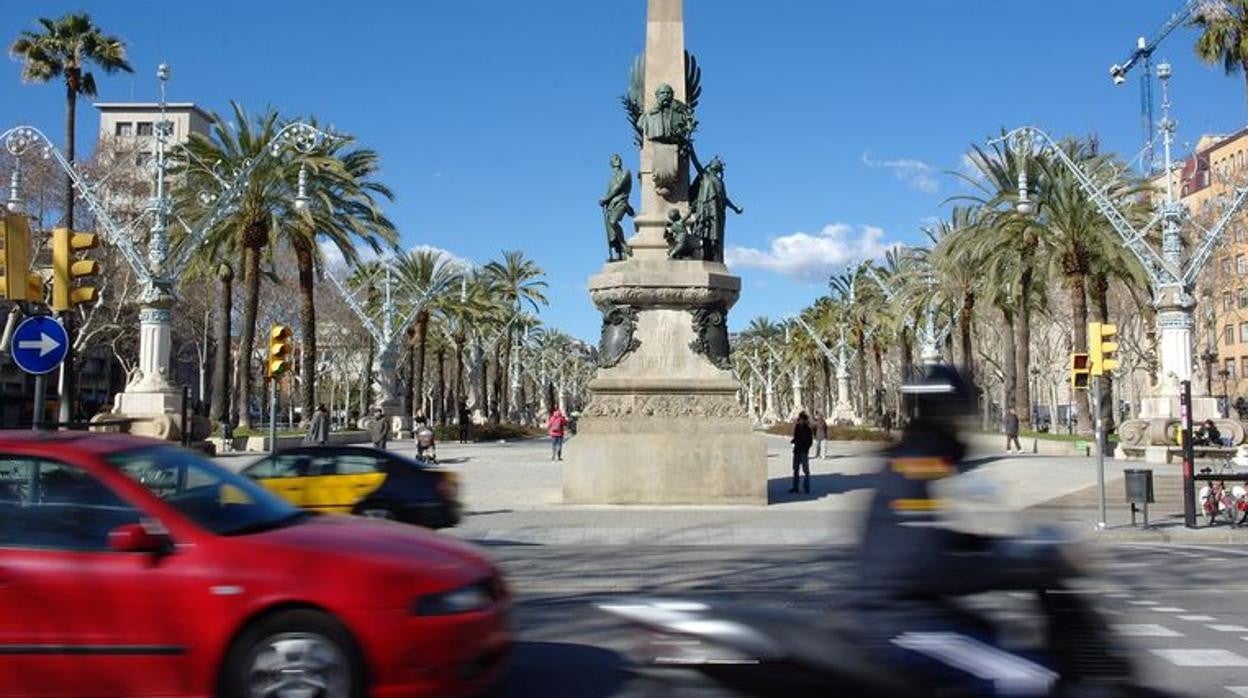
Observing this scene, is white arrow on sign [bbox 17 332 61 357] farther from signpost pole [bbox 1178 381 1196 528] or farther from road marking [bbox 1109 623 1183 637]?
signpost pole [bbox 1178 381 1196 528]

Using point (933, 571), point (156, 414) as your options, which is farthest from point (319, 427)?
point (933, 571)

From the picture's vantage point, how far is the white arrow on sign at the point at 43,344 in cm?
1175

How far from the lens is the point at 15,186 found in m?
21.5

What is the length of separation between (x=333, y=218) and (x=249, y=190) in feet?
12.3

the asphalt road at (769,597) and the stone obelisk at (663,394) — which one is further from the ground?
the stone obelisk at (663,394)

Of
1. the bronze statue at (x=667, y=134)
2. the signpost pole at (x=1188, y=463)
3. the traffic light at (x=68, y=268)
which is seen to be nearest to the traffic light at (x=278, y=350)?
the traffic light at (x=68, y=268)

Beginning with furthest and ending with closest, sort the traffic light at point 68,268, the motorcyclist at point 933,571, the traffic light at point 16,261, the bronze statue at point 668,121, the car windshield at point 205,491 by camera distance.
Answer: the bronze statue at point 668,121
the traffic light at point 68,268
the traffic light at point 16,261
the car windshield at point 205,491
the motorcyclist at point 933,571

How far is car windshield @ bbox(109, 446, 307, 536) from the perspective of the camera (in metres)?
5.67

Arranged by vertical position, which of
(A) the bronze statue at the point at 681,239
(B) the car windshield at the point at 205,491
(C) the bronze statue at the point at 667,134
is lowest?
(B) the car windshield at the point at 205,491

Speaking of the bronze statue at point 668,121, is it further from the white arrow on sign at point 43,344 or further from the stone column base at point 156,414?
the stone column base at point 156,414

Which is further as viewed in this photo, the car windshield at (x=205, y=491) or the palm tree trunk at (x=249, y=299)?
the palm tree trunk at (x=249, y=299)

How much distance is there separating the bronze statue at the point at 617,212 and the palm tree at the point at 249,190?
2188cm

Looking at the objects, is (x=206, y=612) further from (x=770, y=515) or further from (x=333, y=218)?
(x=333, y=218)

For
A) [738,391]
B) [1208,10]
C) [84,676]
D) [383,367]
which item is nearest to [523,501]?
[738,391]
